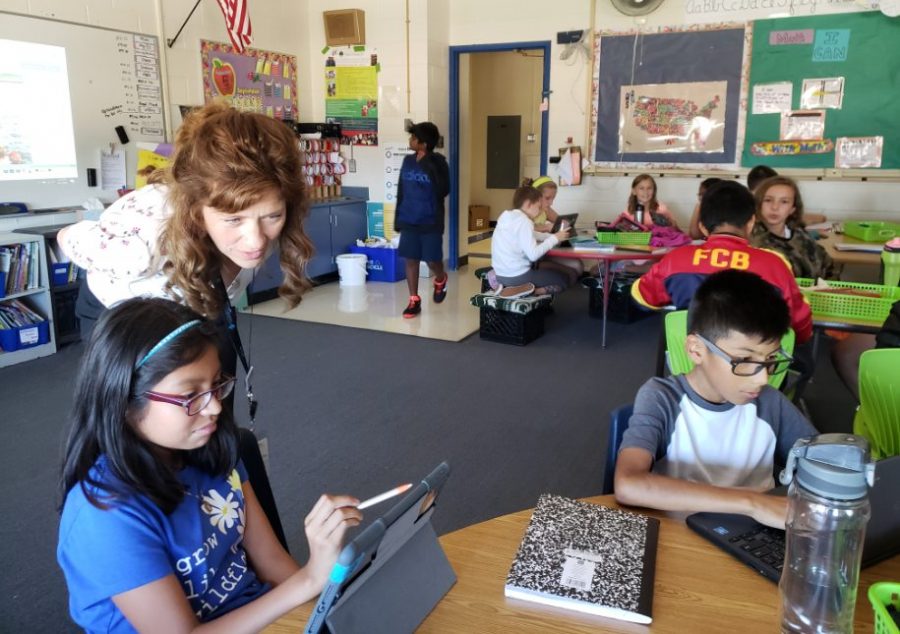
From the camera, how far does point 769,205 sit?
11.5ft

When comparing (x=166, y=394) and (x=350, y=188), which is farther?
Result: (x=350, y=188)

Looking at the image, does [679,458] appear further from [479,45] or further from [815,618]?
[479,45]

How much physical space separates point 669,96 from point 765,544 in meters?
5.59

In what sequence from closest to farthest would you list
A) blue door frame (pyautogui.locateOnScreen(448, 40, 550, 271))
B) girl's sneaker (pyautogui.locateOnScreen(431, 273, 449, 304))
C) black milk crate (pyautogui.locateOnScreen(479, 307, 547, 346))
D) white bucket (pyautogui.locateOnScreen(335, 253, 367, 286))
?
1. black milk crate (pyautogui.locateOnScreen(479, 307, 547, 346))
2. girl's sneaker (pyautogui.locateOnScreen(431, 273, 449, 304))
3. white bucket (pyautogui.locateOnScreen(335, 253, 367, 286))
4. blue door frame (pyautogui.locateOnScreen(448, 40, 550, 271))

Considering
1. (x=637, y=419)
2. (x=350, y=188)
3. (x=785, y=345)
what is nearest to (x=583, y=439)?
(x=785, y=345)

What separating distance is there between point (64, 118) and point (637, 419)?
4.61m

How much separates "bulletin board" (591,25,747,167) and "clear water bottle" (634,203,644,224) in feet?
2.87

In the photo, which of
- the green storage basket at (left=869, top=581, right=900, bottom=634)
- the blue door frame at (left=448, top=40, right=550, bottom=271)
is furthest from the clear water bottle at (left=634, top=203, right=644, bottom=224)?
the green storage basket at (left=869, top=581, right=900, bottom=634)

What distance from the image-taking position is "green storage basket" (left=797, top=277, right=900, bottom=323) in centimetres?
254

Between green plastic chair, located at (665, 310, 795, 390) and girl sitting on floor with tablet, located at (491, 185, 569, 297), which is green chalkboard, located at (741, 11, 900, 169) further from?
green plastic chair, located at (665, 310, 795, 390)

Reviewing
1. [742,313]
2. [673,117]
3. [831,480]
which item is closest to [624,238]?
[673,117]

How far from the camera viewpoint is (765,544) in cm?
104

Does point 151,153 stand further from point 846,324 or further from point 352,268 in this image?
point 846,324

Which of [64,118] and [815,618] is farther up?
[64,118]
